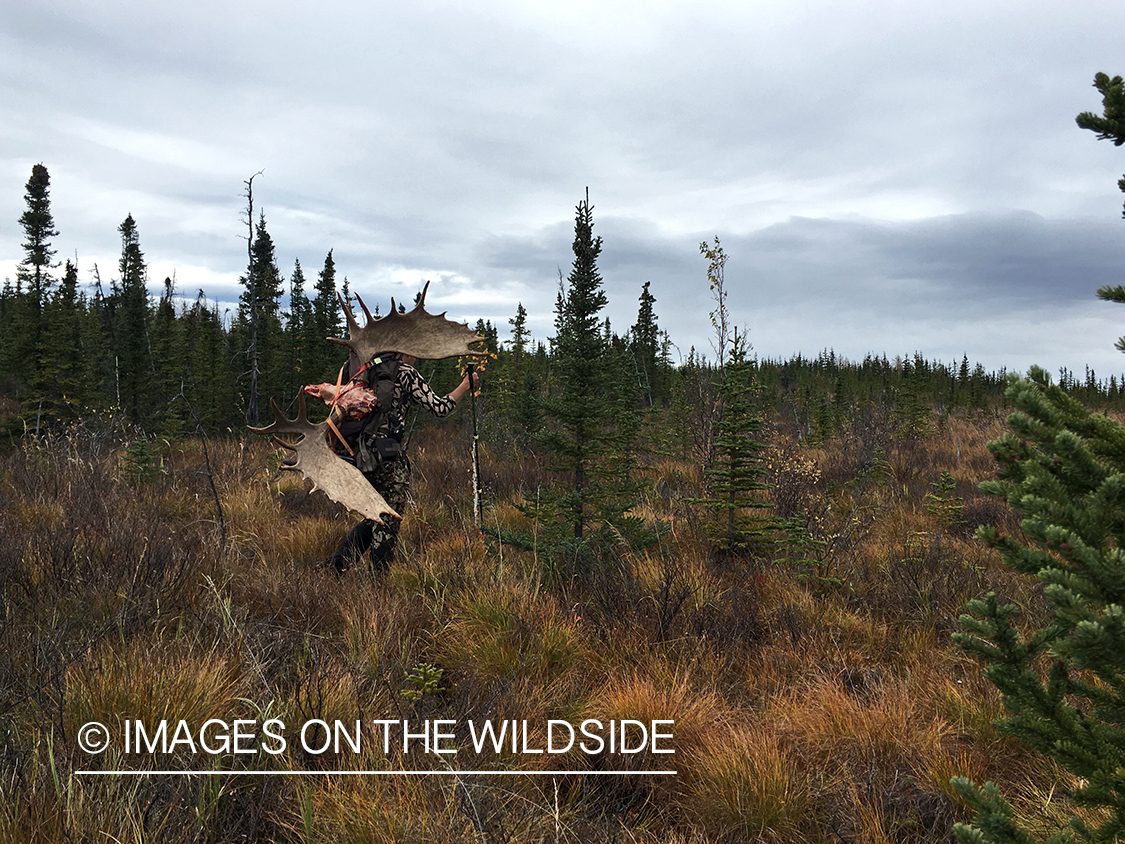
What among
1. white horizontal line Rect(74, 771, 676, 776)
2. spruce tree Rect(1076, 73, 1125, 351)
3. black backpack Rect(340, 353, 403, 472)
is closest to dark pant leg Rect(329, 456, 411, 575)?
black backpack Rect(340, 353, 403, 472)

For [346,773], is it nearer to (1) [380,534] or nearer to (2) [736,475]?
(1) [380,534]

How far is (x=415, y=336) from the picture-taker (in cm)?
512

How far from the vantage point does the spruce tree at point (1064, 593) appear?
1.36 metres

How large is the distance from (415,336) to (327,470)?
1349mm

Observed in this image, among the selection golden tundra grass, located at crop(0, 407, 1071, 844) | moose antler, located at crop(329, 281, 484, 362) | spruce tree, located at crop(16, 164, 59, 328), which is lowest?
golden tundra grass, located at crop(0, 407, 1071, 844)

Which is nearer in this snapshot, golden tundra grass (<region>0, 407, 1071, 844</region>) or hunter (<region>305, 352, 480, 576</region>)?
golden tundra grass (<region>0, 407, 1071, 844</region>)

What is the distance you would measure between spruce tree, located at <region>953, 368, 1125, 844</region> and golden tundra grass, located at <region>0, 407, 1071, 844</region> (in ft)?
3.33

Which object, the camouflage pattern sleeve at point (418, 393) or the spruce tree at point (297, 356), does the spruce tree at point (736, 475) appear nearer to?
the camouflage pattern sleeve at point (418, 393)

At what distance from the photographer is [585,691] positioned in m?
3.36

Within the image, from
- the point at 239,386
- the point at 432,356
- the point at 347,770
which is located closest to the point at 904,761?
the point at 347,770

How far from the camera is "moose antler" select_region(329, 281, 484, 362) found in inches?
199

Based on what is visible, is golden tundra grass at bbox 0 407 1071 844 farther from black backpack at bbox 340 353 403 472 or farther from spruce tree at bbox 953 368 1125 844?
spruce tree at bbox 953 368 1125 844

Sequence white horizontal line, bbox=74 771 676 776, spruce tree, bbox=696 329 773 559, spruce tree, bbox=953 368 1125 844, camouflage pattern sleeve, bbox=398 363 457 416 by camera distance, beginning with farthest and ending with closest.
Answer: spruce tree, bbox=696 329 773 559
camouflage pattern sleeve, bbox=398 363 457 416
white horizontal line, bbox=74 771 676 776
spruce tree, bbox=953 368 1125 844

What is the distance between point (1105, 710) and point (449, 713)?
2.53m
